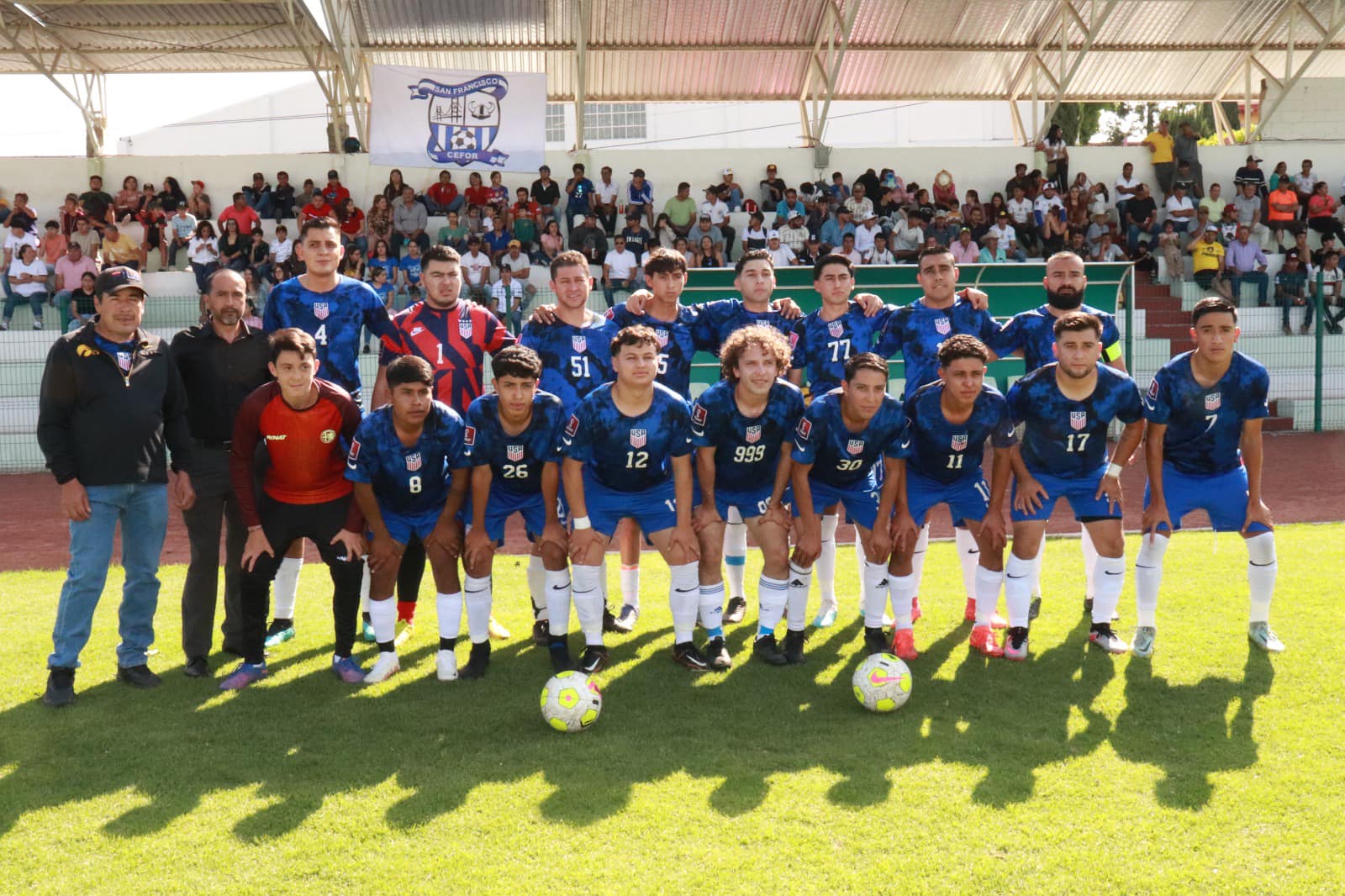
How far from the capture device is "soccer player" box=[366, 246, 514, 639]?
6.58m

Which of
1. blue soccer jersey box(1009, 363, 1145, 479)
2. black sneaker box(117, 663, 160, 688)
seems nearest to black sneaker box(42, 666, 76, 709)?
black sneaker box(117, 663, 160, 688)

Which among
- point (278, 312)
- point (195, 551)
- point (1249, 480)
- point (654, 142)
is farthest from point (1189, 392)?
point (654, 142)

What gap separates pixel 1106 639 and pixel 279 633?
15.9 ft

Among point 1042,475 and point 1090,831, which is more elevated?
point 1042,475

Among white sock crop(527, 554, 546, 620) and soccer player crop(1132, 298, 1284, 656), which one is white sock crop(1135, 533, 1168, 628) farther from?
white sock crop(527, 554, 546, 620)

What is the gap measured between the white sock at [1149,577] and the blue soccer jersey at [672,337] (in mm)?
2834

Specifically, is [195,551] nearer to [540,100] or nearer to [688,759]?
[688,759]

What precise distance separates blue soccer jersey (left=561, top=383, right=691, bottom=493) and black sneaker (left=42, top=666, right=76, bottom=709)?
2.76 metres

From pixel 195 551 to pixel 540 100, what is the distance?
54.7ft

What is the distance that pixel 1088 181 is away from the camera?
22859 millimetres

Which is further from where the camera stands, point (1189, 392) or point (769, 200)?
point (769, 200)

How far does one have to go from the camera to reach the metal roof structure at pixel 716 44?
2102 cm

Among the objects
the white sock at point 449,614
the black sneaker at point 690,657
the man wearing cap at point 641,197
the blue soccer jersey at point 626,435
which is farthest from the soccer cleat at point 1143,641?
the man wearing cap at point 641,197

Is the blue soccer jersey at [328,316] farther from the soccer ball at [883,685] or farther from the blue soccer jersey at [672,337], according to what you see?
the soccer ball at [883,685]
